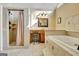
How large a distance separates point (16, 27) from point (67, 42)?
2.35ft

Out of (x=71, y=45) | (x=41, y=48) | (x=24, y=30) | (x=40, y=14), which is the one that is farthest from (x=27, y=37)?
(x=71, y=45)

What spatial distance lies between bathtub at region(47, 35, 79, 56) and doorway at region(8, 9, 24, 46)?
388 millimetres

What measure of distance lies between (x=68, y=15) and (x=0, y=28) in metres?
0.86

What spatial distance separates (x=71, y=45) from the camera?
1.43 metres

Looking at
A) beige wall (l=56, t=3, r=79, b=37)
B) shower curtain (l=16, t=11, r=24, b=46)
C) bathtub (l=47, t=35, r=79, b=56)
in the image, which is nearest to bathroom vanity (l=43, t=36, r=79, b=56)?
bathtub (l=47, t=35, r=79, b=56)

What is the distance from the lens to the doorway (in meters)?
1.60

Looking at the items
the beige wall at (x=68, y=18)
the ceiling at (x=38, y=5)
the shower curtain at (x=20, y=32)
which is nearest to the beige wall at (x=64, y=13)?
the beige wall at (x=68, y=18)

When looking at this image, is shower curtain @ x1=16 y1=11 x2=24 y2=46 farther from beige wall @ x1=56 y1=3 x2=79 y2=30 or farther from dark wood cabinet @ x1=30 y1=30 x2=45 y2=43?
beige wall @ x1=56 y1=3 x2=79 y2=30

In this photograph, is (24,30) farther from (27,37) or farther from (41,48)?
(41,48)

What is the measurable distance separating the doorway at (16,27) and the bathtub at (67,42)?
1.27ft

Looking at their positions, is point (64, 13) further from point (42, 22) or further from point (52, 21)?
point (42, 22)

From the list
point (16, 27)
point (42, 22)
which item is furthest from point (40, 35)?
point (16, 27)

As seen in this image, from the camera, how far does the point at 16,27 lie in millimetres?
1694

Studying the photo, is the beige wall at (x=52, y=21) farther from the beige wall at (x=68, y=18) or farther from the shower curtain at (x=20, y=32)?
the shower curtain at (x=20, y=32)
